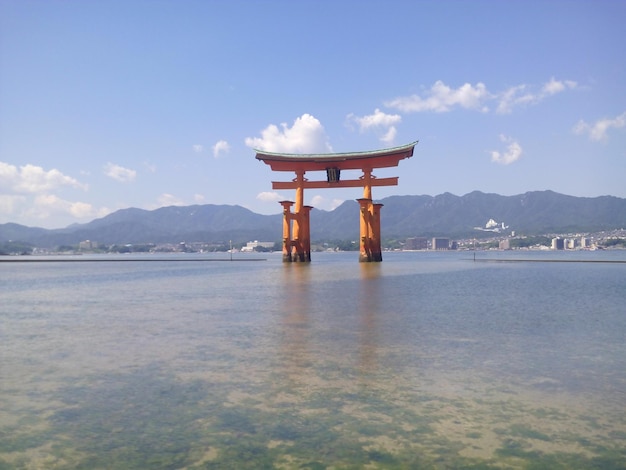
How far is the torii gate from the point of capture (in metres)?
46.1

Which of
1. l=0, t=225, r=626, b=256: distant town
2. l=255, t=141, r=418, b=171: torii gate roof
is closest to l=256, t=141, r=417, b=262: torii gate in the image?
l=255, t=141, r=418, b=171: torii gate roof

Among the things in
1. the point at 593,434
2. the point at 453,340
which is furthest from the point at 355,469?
the point at 453,340

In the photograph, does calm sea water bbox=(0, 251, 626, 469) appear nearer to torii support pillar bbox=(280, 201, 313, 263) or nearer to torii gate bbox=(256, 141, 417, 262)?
torii gate bbox=(256, 141, 417, 262)

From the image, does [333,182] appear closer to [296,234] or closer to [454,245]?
[296,234]

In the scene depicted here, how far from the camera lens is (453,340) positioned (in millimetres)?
9016

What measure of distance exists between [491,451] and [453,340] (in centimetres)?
518

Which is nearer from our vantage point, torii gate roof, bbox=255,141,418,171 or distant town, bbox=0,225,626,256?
torii gate roof, bbox=255,141,418,171

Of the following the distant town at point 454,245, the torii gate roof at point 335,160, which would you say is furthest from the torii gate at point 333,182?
the distant town at point 454,245

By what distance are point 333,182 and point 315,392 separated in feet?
144

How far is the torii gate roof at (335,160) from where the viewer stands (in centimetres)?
4525

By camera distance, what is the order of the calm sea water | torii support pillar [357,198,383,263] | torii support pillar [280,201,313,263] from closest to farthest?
the calm sea water
torii support pillar [357,198,383,263]
torii support pillar [280,201,313,263]

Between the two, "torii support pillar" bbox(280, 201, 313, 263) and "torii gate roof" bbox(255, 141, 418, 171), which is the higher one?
"torii gate roof" bbox(255, 141, 418, 171)

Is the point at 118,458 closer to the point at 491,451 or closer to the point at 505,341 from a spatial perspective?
the point at 491,451

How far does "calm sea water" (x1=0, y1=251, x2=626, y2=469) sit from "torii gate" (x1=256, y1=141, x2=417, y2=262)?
35.2 m
